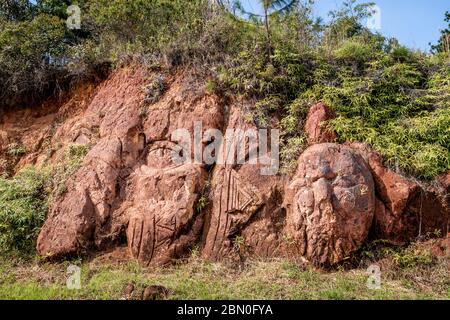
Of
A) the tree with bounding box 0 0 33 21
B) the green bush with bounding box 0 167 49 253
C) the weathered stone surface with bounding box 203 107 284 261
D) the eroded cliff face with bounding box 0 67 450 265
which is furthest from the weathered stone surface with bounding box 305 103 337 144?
the tree with bounding box 0 0 33 21

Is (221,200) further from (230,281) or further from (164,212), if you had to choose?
(230,281)

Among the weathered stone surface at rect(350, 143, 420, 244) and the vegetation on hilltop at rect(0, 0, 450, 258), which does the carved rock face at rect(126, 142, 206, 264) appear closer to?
the vegetation on hilltop at rect(0, 0, 450, 258)

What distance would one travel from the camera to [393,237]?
6.35m

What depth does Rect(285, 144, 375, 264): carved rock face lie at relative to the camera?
6.00 metres

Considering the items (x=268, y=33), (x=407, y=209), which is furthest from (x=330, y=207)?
(x=268, y=33)

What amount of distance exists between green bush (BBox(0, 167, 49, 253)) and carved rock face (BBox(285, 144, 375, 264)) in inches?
177

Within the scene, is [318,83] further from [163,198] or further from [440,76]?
[163,198]

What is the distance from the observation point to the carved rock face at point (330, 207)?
6.00 metres

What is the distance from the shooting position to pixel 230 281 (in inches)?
229

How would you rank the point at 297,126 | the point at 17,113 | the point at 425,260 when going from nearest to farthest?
the point at 425,260 < the point at 297,126 < the point at 17,113

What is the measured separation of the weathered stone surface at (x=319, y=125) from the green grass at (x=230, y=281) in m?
2.24

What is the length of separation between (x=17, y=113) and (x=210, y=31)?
211 inches

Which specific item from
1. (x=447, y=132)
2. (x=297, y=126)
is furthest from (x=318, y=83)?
(x=447, y=132)

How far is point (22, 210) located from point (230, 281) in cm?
401
